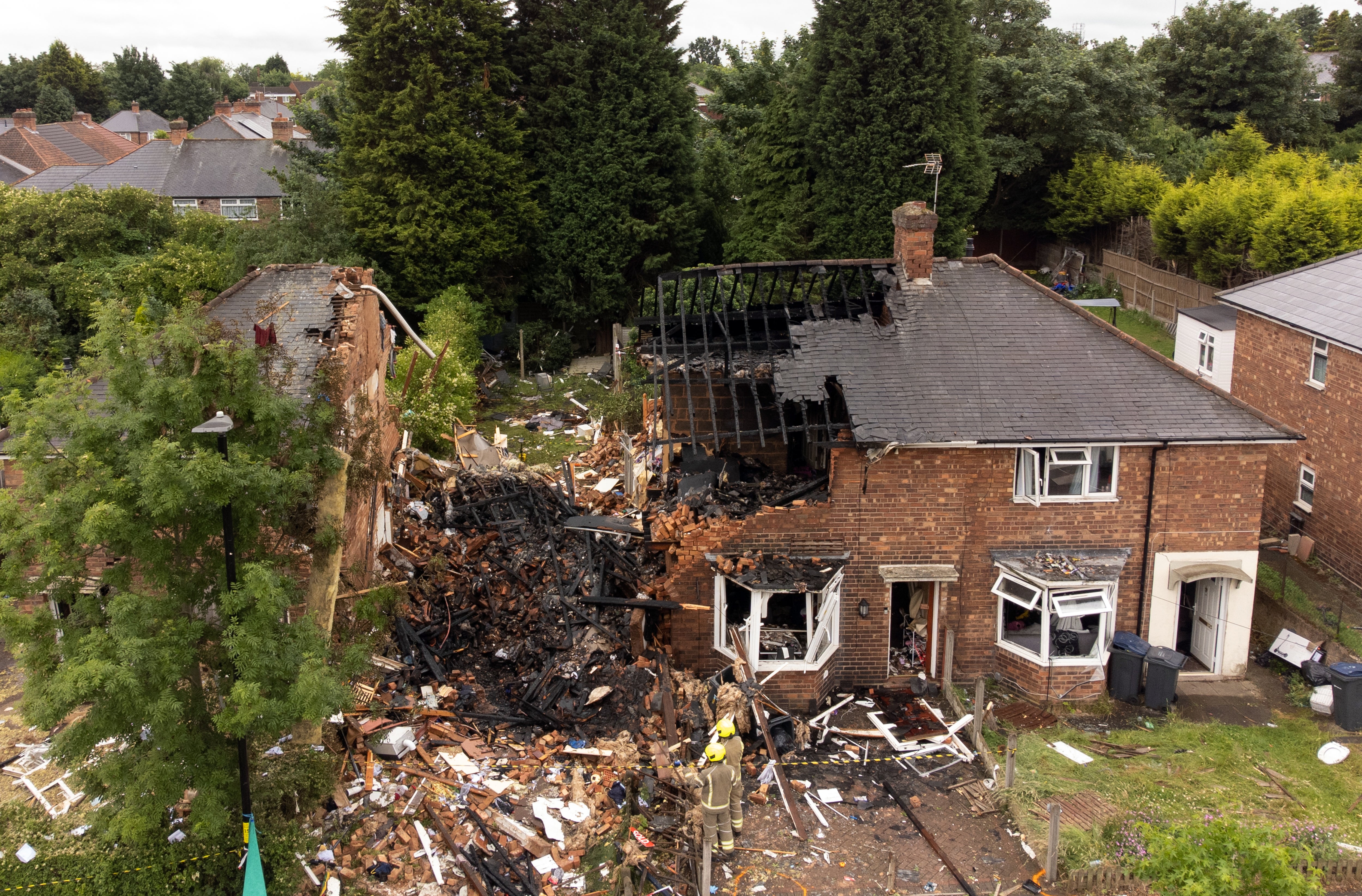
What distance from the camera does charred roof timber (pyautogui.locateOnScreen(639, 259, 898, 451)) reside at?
17812 mm

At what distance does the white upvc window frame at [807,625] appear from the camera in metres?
15.8

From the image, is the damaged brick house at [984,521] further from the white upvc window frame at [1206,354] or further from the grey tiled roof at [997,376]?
the white upvc window frame at [1206,354]

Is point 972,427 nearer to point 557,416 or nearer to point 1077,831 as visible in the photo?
point 1077,831

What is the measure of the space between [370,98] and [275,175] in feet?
17.6

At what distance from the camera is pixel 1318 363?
20.4 m

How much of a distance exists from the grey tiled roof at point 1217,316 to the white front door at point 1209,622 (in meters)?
8.78

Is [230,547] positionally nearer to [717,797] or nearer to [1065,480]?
[717,797]

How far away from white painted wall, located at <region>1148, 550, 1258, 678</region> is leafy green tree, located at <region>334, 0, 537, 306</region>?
23.9 metres

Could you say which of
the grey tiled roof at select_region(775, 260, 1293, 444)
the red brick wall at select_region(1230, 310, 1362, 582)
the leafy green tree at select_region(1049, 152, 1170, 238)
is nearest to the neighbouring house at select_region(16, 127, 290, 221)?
the leafy green tree at select_region(1049, 152, 1170, 238)

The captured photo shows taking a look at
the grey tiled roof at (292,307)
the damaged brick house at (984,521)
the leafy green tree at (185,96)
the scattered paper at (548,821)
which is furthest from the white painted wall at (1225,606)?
the leafy green tree at (185,96)

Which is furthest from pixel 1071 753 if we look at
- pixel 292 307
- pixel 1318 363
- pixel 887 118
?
pixel 887 118

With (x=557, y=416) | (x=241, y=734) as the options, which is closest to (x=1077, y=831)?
(x=241, y=734)

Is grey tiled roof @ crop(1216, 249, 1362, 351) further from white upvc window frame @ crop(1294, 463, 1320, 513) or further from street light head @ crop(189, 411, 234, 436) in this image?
street light head @ crop(189, 411, 234, 436)

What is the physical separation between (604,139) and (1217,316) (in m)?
19.6
